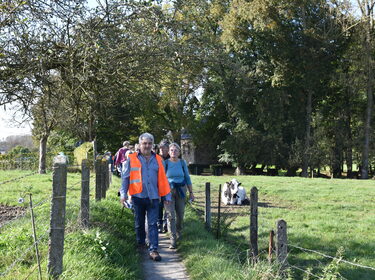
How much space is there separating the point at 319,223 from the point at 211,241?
471 cm

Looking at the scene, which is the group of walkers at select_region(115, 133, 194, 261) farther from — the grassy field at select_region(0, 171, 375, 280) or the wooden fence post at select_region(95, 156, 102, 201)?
the wooden fence post at select_region(95, 156, 102, 201)

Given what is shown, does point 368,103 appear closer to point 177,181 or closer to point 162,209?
point 162,209

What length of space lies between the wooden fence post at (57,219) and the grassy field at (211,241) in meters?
0.15

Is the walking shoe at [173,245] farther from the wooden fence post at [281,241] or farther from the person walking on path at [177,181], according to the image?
the wooden fence post at [281,241]

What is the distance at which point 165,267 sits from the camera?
6.57m

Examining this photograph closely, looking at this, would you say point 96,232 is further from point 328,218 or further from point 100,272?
point 328,218

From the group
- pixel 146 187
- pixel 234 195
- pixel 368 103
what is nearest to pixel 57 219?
pixel 146 187

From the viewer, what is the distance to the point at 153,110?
4188 cm

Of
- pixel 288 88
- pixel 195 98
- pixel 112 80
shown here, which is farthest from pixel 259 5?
pixel 112 80

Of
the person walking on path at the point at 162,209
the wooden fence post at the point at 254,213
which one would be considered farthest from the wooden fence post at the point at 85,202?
the wooden fence post at the point at 254,213

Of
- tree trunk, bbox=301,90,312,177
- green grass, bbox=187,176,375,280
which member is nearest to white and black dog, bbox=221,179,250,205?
green grass, bbox=187,176,375,280

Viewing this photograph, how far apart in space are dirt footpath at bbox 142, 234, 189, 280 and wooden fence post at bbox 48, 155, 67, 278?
1.74m

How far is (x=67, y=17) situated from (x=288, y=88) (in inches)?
1328

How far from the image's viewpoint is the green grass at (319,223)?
8.22 meters
